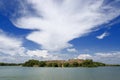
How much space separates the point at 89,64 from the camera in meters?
198
